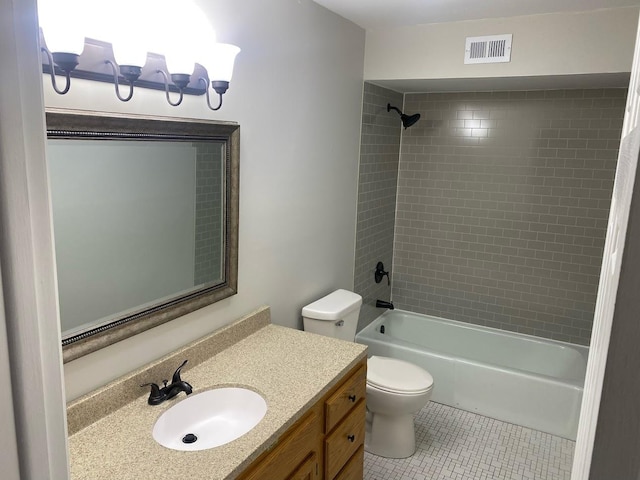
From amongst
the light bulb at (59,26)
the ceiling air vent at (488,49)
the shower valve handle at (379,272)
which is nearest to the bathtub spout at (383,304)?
the shower valve handle at (379,272)

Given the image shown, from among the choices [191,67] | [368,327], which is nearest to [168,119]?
[191,67]

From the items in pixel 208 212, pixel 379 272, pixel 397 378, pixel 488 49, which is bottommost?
pixel 397 378

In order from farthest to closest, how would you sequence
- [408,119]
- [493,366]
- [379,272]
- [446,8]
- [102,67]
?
[379,272] < [408,119] < [493,366] < [446,8] < [102,67]

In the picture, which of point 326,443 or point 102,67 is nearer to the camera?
point 102,67

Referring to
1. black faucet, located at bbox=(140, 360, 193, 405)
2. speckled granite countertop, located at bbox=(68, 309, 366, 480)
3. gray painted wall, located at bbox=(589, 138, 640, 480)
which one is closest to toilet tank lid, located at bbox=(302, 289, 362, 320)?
speckled granite countertop, located at bbox=(68, 309, 366, 480)

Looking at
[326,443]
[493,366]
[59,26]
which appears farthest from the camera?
[493,366]

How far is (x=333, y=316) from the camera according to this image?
2.76 metres

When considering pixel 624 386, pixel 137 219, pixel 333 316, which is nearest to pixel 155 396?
pixel 137 219

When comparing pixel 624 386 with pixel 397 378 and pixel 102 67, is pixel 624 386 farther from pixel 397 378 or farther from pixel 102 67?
pixel 397 378

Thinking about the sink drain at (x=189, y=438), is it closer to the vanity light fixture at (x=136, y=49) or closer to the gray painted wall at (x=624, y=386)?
the vanity light fixture at (x=136, y=49)

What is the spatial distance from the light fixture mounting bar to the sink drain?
1227 millimetres

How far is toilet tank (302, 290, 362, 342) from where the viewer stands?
277 cm

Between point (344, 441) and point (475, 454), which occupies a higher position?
point (344, 441)

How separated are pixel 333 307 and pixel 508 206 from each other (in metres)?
1.72
